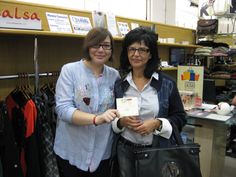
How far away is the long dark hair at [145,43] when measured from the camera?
1.36 meters

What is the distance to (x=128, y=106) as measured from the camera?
127 centimetres

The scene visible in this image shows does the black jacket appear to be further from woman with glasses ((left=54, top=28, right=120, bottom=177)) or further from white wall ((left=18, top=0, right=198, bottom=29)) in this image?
white wall ((left=18, top=0, right=198, bottom=29))

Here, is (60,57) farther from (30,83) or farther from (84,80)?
(84,80)

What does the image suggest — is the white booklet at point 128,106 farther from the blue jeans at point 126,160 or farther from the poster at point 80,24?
the poster at point 80,24

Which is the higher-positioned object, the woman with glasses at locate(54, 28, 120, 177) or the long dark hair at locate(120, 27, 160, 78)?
the long dark hair at locate(120, 27, 160, 78)

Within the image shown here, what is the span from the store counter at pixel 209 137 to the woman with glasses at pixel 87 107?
1.12 m

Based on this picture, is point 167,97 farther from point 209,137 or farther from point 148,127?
point 209,137

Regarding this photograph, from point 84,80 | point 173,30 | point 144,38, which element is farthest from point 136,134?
point 173,30

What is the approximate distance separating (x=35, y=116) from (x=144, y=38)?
2.73 ft

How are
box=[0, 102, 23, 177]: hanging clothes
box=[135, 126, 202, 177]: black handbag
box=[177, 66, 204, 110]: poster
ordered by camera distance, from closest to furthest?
box=[135, 126, 202, 177]: black handbag → box=[0, 102, 23, 177]: hanging clothes → box=[177, 66, 204, 110]: poster

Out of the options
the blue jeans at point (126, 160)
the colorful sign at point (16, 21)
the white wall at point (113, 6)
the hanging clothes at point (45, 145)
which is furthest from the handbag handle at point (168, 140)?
the white wall at point (113, 6)

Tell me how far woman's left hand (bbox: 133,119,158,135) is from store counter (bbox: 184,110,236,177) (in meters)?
1.07

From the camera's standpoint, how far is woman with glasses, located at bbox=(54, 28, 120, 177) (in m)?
1.39

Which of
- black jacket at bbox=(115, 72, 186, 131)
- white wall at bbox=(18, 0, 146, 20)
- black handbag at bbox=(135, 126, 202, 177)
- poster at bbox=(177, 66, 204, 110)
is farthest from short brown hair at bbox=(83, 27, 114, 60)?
white wall at bbox=(18, 0, 146, 20)
